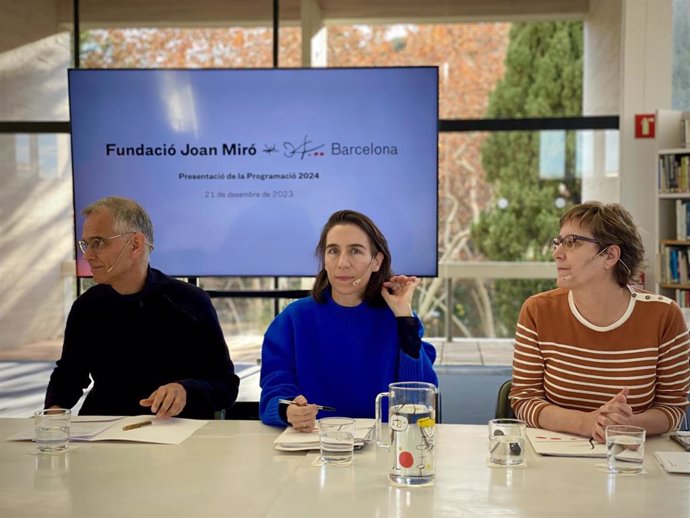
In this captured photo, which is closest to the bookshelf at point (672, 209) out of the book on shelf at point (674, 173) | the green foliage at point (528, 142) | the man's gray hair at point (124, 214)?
the book on shelf at point (674, 173)

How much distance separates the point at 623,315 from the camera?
2.42 metres

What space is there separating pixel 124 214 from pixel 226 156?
5.77ft

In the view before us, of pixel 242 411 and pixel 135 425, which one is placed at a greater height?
pixel 135 425

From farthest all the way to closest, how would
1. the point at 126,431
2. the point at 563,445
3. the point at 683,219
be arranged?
the point at 683,219 → the point at 126,431 → the point at 563,445

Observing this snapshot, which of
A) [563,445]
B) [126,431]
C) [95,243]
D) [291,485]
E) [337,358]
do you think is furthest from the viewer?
[95,243]

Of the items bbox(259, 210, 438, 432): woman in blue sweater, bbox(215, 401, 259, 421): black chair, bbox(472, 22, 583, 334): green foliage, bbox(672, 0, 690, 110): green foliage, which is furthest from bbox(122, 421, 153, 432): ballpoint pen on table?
bbox(672, 0, 690, 110): green foliage

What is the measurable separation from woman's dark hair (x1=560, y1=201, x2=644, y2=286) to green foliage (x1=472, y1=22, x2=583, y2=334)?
404cm

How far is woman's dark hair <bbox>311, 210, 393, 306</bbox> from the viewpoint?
2697mm

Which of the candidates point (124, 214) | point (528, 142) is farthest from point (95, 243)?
point (528, 142)

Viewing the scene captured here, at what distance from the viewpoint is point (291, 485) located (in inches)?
69.3

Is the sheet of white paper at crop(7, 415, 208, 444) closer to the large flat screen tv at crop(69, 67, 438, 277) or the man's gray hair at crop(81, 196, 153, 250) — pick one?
the man's gray hair at crop(81, 196, 153, 250)

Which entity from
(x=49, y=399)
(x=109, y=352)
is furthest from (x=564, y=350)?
(x=49, y=399)

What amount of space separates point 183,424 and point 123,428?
0.17 meters

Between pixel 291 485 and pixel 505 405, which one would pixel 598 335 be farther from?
pixel 291 485
